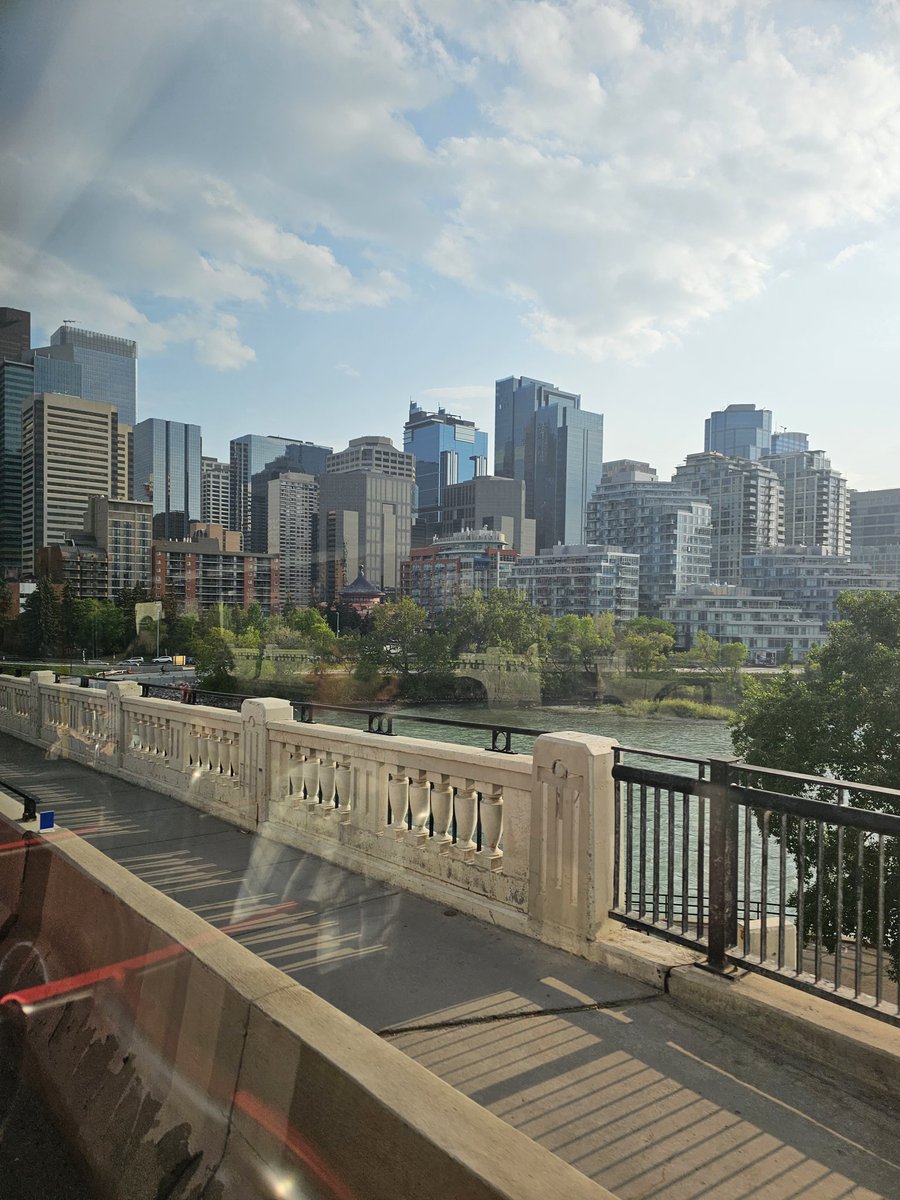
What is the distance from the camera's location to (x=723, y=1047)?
2.70 metres

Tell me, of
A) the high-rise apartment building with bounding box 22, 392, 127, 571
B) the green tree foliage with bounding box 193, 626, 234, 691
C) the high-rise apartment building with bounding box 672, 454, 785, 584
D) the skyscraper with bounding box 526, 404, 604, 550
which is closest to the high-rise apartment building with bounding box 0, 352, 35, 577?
the high-rise apartment building with bounding box 22, 392, 127, 571

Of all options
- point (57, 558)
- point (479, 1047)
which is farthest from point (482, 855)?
point (57, 558)

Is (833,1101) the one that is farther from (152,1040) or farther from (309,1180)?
(152,1040)

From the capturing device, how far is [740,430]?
116375mm

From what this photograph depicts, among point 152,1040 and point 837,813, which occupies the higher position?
point 837,813

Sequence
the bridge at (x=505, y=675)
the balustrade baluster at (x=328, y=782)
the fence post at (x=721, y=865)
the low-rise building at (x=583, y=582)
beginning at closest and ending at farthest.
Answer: the fence post at (x=721, y=865)
the balustrade baluster at (x=328, y=782)
the bridge at (x=505, y=675)
the low-rise building at (x=583, y=582)

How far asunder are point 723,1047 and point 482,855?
1552 mm

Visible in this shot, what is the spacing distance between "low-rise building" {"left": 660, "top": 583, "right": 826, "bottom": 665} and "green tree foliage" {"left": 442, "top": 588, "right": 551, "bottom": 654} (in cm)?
1038

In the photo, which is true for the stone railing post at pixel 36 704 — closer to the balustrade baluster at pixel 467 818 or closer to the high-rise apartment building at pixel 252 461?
the balustrade baluster at pixel 467 818

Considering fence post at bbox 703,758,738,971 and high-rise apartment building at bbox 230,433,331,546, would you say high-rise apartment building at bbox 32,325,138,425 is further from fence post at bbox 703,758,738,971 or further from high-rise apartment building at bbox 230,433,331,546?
high-rise apartment building at bbox 230,433,331,546

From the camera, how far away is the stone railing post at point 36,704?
35.7 feet

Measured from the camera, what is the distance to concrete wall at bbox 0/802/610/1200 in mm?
1691

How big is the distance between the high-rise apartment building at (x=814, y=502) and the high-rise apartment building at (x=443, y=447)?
196 feet

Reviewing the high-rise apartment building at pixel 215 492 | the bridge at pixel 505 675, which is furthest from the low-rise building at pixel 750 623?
the high-rise apartment building at pixel 215 492
